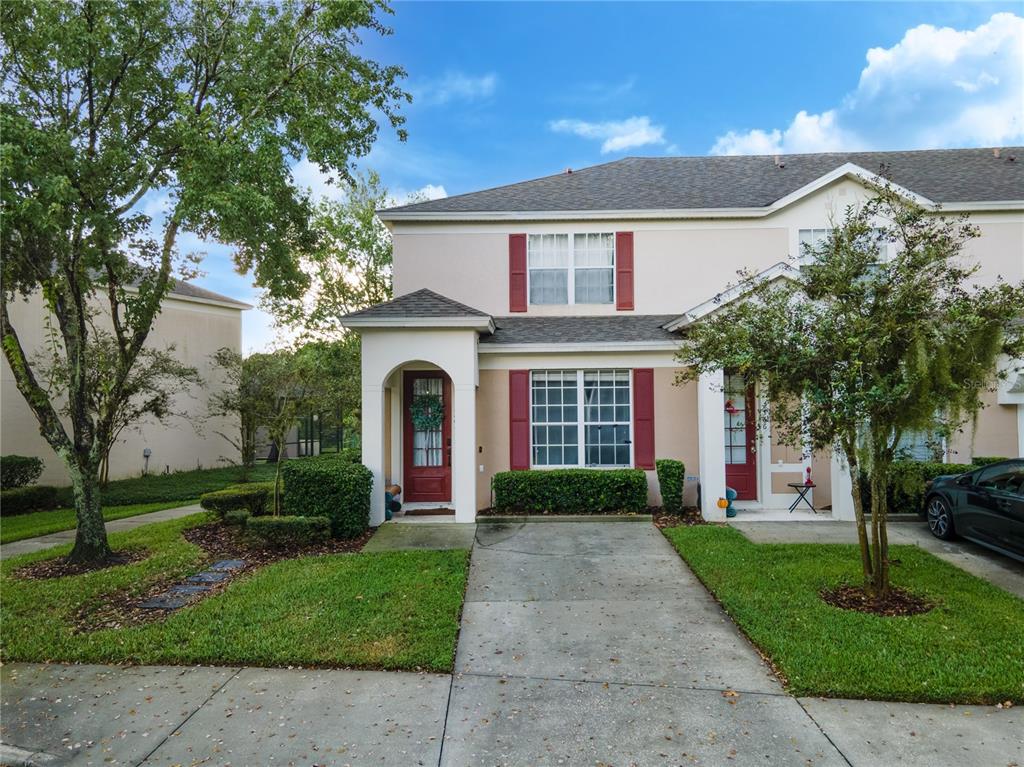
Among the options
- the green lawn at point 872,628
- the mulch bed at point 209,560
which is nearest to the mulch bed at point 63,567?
the mulch bed at point 209,560

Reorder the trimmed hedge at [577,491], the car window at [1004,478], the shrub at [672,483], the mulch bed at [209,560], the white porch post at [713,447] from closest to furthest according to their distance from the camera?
the mulch bed at [209,560] < the car window at [1004,478] < the white porch post at [713,447] < the shrub at [672,483] < the trimmed hedge at [577,491]

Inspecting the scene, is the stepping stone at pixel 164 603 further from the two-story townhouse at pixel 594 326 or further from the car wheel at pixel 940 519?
the car wheel at pixel 940 519

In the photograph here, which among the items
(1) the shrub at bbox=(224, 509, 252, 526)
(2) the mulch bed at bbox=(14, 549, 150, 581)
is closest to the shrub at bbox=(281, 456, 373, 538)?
(1) the shrub at bbox=(224, 509, 252, 526)

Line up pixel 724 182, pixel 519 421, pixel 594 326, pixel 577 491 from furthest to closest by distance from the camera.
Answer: pixel 724 182 → pixel 594 326 → pixel 519 421 → pixel 577 491

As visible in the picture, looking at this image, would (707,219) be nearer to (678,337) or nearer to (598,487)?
(678,337)

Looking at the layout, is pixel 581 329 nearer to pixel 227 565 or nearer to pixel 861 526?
pixel 861 526

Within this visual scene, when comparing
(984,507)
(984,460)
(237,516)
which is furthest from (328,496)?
(984,460)

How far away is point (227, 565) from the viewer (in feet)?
24.9

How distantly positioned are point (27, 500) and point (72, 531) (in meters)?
4.14

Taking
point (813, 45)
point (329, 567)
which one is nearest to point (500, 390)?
point (329, 567)

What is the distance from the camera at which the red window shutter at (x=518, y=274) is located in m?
11.7

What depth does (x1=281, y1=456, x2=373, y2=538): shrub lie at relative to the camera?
8.71 meters

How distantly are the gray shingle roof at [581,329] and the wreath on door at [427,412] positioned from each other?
1528 mm

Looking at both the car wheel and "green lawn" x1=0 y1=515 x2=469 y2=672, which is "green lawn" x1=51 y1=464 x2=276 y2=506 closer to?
"green lawn" x1=0 y1=515 x2=469 y2=672
